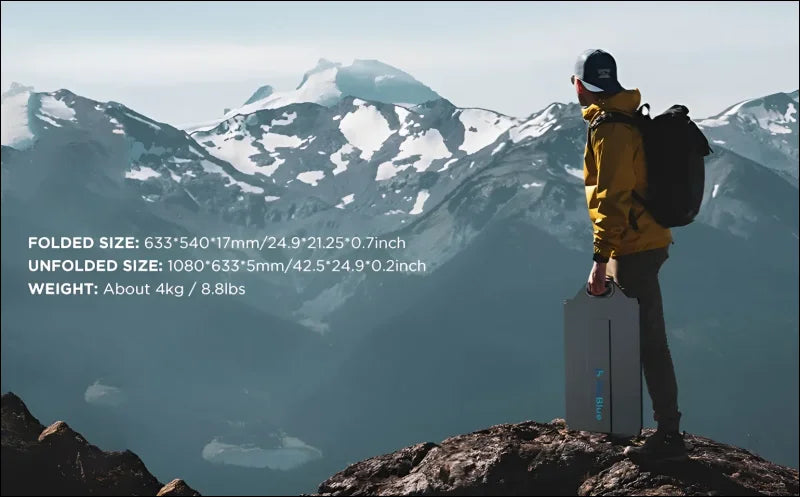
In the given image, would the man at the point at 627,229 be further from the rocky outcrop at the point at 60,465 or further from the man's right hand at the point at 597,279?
the rocky outcrop at the point at 60,465

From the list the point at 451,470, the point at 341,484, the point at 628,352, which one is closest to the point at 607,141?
the point at 628,352

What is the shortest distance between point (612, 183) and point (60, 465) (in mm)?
4380

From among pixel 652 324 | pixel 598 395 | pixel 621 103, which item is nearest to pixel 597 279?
pixel 652 324

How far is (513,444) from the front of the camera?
300 inches

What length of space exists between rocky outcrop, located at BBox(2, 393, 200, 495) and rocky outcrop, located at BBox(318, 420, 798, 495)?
1447 millimetres

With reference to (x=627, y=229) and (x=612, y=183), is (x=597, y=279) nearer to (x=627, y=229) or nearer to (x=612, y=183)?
(x=627, y=229)

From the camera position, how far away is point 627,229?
7.11m

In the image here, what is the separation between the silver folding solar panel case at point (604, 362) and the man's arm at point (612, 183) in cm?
43

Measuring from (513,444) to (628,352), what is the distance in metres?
1.16

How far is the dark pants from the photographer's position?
7.21 m

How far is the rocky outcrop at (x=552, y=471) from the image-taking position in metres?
7.03

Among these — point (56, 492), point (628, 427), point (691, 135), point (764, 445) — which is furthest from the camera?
point (764, 445)

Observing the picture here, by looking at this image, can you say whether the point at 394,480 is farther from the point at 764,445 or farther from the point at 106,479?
the point at 764,445

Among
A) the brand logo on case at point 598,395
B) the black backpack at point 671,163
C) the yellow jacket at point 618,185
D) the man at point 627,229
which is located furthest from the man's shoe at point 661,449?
the black backpack at point 671,163
